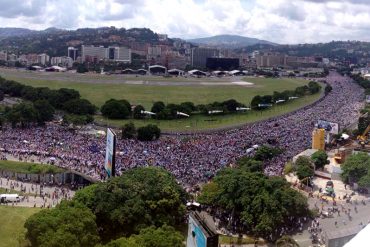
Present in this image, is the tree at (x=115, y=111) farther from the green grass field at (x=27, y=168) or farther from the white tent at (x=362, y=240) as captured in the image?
the white tent at (x=362, y=240)

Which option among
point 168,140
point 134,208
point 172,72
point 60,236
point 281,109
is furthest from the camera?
point 172,72

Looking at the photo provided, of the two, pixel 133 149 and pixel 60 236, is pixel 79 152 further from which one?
pixel 60 236

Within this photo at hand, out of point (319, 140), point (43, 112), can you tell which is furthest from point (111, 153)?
point (43, 112)

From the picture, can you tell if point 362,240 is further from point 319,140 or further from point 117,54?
point 117,54

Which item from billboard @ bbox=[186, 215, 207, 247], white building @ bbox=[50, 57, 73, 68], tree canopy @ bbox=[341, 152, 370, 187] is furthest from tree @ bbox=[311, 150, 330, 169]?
white building @ bbox=[50, 57, 73, 68]

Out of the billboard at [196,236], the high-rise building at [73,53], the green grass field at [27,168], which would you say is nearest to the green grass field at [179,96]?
the green grass field at [27,168]

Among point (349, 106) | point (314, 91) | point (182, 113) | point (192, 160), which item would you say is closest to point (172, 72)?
point (314, 91)
